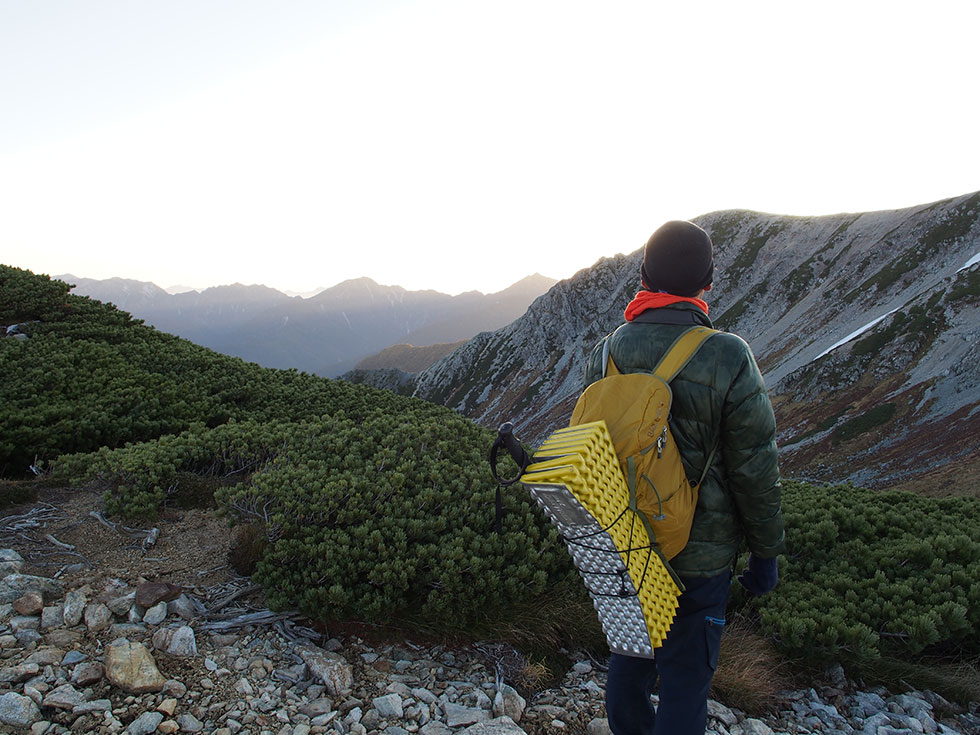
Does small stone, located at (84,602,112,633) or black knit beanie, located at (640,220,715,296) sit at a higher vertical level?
black knit beanie, located at (640,220,715,296)

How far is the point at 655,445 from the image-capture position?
2.97m

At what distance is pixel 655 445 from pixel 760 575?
1429 mm

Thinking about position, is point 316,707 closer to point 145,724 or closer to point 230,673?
point 230,673

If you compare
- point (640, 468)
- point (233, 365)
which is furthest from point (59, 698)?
point (233, 365)

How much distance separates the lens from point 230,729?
3682 mm

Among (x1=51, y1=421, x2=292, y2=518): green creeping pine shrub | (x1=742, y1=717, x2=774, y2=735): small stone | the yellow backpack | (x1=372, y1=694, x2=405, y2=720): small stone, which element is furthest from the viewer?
(x1=51, y1=421, x2=292, y2=518): green creeping pine shrub

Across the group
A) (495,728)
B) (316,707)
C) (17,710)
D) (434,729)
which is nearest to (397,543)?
(316,707)

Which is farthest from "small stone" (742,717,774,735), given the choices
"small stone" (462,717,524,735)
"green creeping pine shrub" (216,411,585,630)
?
"small stone" (462,717,524,735)

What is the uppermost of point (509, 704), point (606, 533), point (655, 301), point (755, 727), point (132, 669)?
point (655, 301)

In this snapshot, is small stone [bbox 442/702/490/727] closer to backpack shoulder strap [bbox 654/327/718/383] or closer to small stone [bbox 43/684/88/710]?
small stone [bbox 43/684/88/710]

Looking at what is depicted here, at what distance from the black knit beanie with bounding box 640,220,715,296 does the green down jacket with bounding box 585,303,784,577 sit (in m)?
0.14

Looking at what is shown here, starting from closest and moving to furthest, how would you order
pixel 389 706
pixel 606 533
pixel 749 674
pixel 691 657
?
pixel 606 533 → pixel 691 657 → pixel 389 706 → pixel 749 674

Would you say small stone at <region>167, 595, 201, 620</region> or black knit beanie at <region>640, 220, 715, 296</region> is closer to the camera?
black knit beanie at <region>640, 220, 715, 296</region>

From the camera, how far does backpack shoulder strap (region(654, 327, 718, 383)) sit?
307 cm
